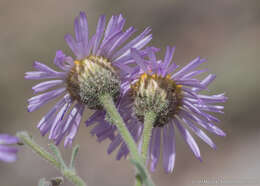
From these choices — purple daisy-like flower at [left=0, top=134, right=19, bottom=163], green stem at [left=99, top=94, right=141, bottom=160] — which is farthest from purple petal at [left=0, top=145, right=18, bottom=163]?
green stem at [left=99, top=94, right=141, bottom=160]

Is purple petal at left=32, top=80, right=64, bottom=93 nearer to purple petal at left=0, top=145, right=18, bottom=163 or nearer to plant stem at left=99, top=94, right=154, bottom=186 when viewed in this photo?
plant stem at left=99, top=94, right=154, bottom=186

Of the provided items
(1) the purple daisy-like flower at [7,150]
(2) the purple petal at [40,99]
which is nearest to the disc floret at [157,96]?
(2) the purple petal at [40,99]

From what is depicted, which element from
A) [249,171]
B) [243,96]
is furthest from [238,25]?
[249,171]

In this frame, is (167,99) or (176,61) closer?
(167,99)

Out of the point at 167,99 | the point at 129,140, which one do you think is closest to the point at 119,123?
the point at 129,140

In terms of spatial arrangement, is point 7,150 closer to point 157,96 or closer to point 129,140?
point 129,140

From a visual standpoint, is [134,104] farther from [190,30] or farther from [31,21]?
[31,21]
